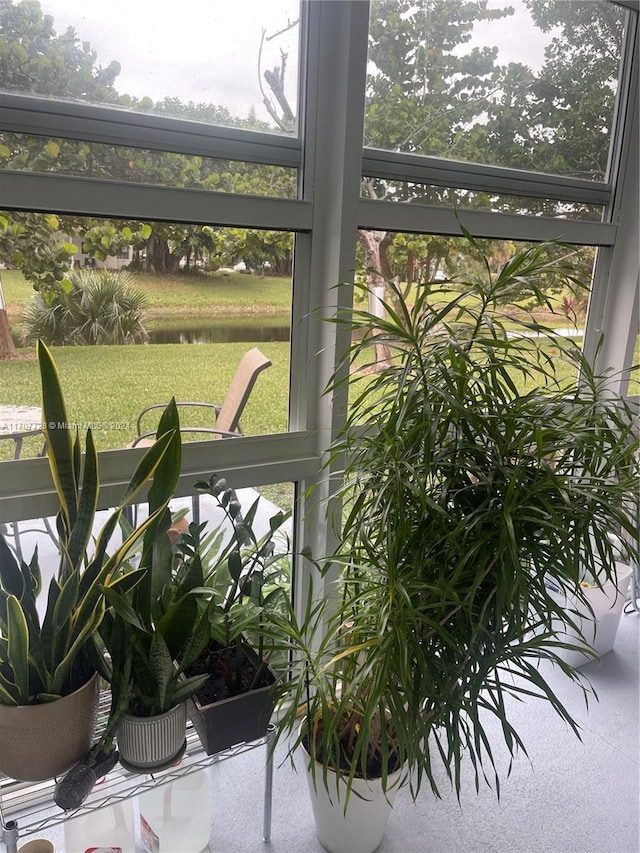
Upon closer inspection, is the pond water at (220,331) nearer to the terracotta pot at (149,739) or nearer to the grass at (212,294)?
the grass at (212,294)

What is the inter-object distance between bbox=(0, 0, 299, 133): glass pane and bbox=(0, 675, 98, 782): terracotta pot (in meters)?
1.27

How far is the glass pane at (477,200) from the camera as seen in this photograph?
1.79 metres

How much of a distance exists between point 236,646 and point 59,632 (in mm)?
429

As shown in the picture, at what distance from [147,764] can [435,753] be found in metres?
1.06

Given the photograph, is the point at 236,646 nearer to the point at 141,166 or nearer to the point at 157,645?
the point at 157,645

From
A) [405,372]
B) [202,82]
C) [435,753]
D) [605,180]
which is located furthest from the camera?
[605,180]

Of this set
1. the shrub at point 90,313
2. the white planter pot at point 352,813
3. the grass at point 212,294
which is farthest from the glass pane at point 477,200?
the white planter pot at point 352,813

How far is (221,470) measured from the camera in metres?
1.71

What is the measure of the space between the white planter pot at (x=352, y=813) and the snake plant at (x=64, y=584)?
666mm

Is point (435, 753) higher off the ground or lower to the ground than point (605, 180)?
lower

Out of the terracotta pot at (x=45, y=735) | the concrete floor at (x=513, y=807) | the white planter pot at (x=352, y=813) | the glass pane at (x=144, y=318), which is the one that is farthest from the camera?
the concrete floor at (x=513, y=807)

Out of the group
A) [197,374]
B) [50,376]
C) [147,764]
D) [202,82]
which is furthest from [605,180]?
[147,764]

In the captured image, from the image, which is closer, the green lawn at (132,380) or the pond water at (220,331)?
the green lawn at (132,380)

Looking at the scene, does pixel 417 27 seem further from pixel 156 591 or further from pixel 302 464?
pixel 156 591
